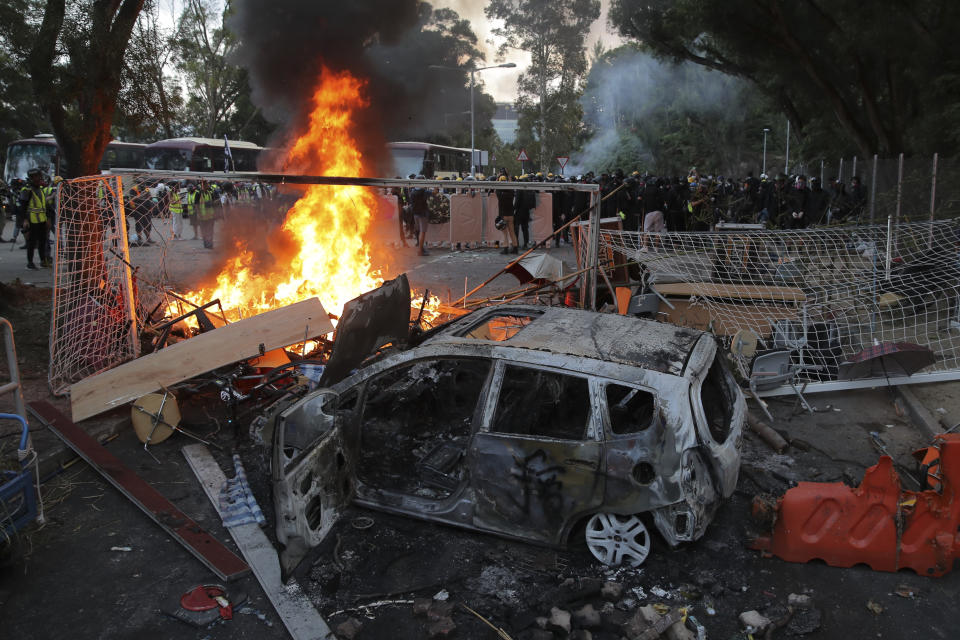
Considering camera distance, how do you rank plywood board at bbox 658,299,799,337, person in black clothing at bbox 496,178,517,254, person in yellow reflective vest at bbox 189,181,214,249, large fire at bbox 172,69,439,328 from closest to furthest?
plywood board at bbox 658,299,799,337
large fire at bbox 172,69,439,328
person in black clothing at bbox 496,178,517,254
person in yellow reflective vest at bbox 189,181,214,249

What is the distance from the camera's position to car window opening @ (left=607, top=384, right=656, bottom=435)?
4.34 m

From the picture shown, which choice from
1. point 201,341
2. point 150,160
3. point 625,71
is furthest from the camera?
point 625,71

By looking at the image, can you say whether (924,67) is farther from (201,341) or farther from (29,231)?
(29,231)

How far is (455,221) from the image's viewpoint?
18969 millimetres

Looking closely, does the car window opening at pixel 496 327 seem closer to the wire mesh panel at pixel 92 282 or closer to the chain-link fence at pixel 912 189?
the wire mesh panel at pixel 92 282

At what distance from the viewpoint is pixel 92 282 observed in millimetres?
8078

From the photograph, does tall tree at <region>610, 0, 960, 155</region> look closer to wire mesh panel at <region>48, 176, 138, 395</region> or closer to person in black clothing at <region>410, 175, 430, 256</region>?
person in black clothing at <region>410, 175, 430, 256</region>

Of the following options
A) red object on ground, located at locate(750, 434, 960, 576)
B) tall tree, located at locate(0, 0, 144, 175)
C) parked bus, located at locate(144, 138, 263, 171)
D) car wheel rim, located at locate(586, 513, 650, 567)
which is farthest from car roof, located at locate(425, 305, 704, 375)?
parked bus, located at locate(144, 138, 263, 171)

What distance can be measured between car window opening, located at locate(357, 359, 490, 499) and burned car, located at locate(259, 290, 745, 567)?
0.8 inches

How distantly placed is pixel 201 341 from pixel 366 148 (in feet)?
18.5

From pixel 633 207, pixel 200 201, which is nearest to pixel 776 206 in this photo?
pixel 633 207

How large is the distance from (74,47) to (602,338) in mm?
7945

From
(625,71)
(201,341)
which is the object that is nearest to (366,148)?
(201,341)

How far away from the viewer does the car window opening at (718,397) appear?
4427mm
